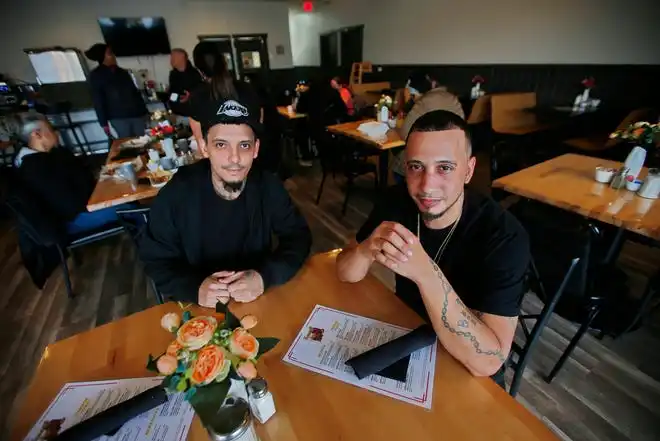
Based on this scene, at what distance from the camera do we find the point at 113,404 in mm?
711

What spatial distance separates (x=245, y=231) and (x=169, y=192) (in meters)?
0.32

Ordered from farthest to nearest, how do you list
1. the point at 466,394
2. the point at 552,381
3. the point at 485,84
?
the point at 485,84, the point at 552,381, the point at 466,394

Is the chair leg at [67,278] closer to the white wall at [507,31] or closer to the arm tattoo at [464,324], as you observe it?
the arm tattoo at [464,324]

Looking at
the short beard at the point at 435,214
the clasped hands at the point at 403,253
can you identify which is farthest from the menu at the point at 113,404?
the short beard at the point at 435,214

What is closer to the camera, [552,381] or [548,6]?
[552,381]

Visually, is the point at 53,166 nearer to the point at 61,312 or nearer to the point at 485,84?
the point at 61,312

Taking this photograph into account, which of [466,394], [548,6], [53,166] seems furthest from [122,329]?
[548,6]

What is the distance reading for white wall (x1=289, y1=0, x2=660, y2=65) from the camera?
344 centimetres

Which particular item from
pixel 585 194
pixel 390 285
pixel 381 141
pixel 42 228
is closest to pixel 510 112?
pixel 381 141

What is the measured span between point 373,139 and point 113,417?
2.62 metres

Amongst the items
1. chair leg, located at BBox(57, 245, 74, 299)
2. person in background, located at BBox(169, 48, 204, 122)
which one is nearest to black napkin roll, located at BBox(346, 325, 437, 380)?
chair leg, located at BBox(57, 245, 74, 299)

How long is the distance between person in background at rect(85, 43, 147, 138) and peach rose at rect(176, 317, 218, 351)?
172 inches

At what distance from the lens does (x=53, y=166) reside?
6.89ft

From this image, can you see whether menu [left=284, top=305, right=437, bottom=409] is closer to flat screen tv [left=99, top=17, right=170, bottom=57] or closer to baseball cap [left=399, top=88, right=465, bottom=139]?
baseball cap [left=399, top=88, right=465, bottom=139]
